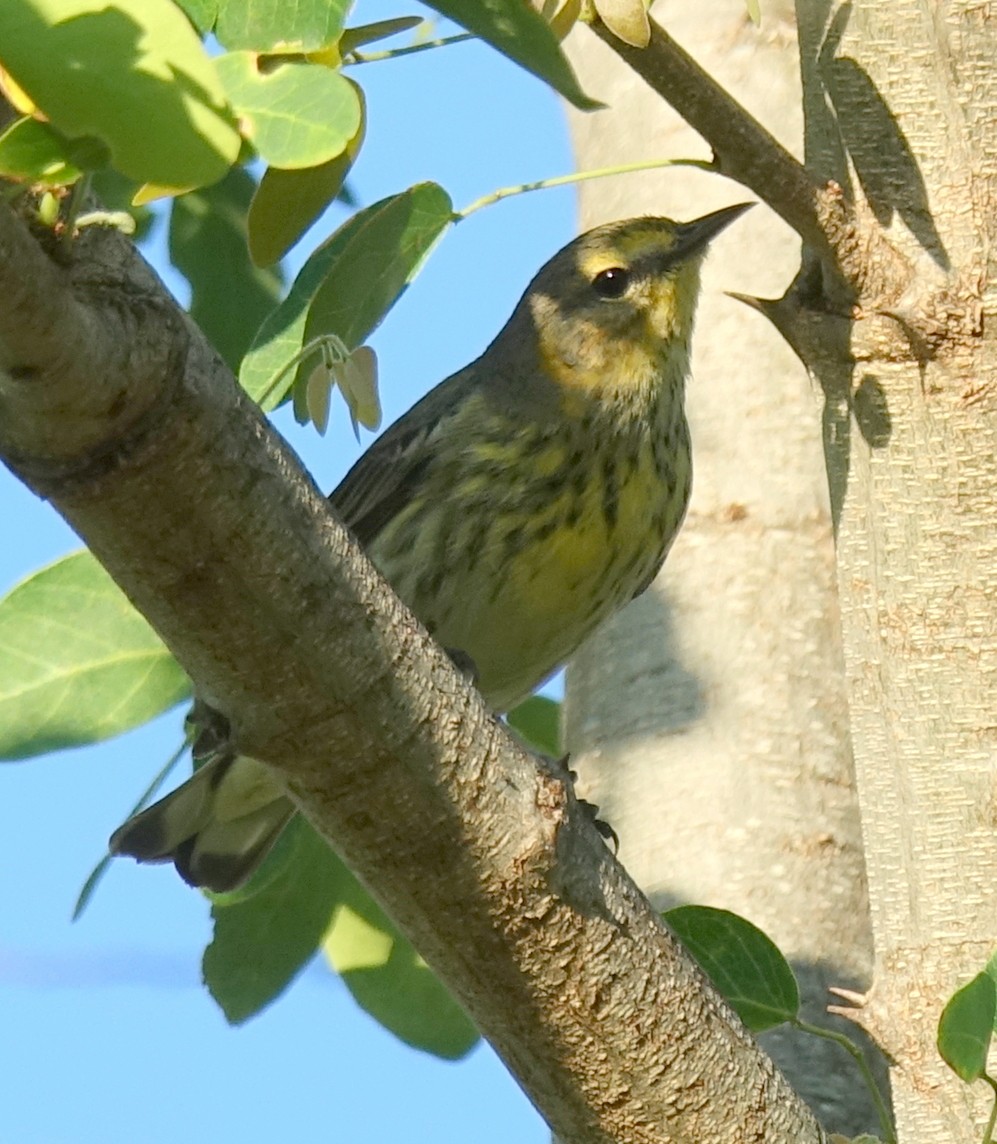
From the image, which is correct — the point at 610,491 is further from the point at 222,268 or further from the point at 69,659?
the point at 69,659

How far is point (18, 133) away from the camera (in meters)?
1.16

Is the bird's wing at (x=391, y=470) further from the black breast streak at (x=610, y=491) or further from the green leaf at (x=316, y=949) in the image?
the green leaf at (x=316, y=949)

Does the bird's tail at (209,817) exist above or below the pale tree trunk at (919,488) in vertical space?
below

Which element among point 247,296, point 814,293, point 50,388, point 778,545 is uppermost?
point 50,388

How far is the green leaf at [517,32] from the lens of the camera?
1.65m

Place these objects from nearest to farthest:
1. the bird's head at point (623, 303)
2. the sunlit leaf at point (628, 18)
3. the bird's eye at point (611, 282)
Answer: the sunlit leaf at point (628, 18)
the bird's head at point (623, 303)
the bird's eye at point (611, 282)

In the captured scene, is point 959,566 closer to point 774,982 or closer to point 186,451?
point 774,982

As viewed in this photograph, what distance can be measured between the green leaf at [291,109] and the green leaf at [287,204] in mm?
495

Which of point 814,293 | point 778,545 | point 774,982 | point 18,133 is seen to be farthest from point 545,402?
point 18,133

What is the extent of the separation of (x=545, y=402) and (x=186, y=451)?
8.42 feet

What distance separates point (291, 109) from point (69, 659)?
1432 mm

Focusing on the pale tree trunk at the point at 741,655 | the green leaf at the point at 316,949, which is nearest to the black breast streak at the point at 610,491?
the pale tree trunk at the point at 741,655

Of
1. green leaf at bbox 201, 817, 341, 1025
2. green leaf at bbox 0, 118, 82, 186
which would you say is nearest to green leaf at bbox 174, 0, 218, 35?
green leaf at bbox 0, 118, 82, 186

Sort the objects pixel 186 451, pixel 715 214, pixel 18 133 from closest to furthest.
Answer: pixel 18 133 → pixel 186 451 → pixel 715 214
